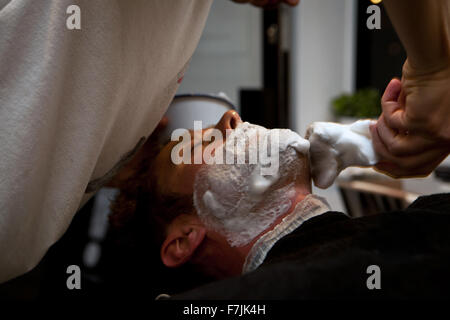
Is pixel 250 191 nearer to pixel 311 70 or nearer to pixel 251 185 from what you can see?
pixel 251 185

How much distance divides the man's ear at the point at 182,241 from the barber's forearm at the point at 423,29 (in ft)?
1.68

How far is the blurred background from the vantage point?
191cm

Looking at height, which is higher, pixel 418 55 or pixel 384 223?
pixel 418 55

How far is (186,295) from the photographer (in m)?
0.61

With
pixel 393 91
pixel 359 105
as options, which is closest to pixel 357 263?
pixel 393 91

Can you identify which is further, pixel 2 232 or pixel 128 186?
pixel 128 186

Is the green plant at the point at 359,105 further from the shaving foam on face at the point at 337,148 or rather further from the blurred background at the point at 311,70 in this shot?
the shaving foam on face at the point at 337,148

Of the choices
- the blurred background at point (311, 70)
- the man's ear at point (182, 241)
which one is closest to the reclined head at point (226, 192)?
the man's ear at point (182, 241)

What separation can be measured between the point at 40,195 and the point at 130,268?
0.34 metres

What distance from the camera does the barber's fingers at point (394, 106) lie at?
0.79 metres
